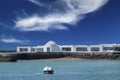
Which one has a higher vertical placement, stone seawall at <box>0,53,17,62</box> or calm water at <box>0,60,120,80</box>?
stone seawall at <box>0,53,17,62</box>

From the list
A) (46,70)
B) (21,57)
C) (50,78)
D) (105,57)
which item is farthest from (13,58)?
(50,78)

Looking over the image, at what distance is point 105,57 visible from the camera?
653 feet

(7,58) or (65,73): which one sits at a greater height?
(7,58)

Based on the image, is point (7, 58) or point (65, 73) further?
point (7, 58)

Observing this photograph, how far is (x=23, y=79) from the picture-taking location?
7375 centimetres

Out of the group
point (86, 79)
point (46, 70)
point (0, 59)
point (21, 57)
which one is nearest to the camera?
point (86, 79)

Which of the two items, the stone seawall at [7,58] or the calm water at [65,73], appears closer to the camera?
the calm water at [65,73]

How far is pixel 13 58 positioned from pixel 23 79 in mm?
94558

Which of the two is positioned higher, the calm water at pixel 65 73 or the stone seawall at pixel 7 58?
the stone seawall at pixel 7 58

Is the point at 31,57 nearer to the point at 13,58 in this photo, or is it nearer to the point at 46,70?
the point at 13,58

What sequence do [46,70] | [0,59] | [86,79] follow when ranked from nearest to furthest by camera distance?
[86,79]
[46,70]
[0,59]

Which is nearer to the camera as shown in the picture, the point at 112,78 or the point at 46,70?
the point at 112,78

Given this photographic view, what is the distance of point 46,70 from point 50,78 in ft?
38.9

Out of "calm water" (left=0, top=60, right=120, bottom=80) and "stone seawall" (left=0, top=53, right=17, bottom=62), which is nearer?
"calm water" (left=0, top=60, right=120, bottom=80)
